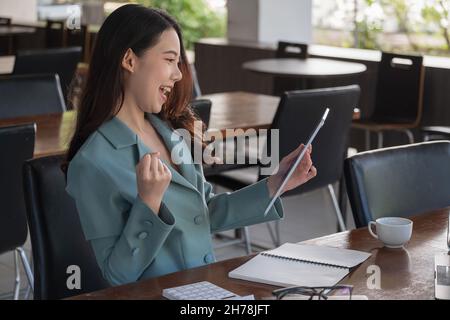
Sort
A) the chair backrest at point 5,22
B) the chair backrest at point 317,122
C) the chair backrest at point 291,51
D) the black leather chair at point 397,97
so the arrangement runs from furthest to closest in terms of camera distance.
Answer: the chair backrest at point 5,22, the chair backrest at point 291,51, the black leather chair at point 397,97, the chair backrest at point 317,122

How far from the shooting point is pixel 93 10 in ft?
39.9

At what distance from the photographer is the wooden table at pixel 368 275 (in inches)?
62.3

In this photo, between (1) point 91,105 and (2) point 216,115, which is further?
(2) point 216,115

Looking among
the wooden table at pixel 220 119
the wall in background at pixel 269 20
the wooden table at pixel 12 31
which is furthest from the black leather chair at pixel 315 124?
the wooden table at pixel 12 31

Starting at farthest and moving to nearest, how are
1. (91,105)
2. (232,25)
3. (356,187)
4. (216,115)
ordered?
(232,25) < (216,115) < (356,187) < (91,105)

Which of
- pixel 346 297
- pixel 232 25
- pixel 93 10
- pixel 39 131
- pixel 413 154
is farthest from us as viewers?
pixel 93 10

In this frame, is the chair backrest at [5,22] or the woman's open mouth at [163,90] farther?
the chair backrest at [5,22]

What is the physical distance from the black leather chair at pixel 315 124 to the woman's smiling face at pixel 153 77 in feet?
5.14

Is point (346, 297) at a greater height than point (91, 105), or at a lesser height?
lesser

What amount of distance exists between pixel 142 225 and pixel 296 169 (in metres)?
0.35

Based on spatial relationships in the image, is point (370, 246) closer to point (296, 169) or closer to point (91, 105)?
point (296, 169)

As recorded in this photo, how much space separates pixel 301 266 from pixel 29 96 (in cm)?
230

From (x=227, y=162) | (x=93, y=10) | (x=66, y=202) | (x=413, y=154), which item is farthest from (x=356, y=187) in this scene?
(x=93, y=10)

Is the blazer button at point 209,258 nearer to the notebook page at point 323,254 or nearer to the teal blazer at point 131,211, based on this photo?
the teal blazer at point 131,211
